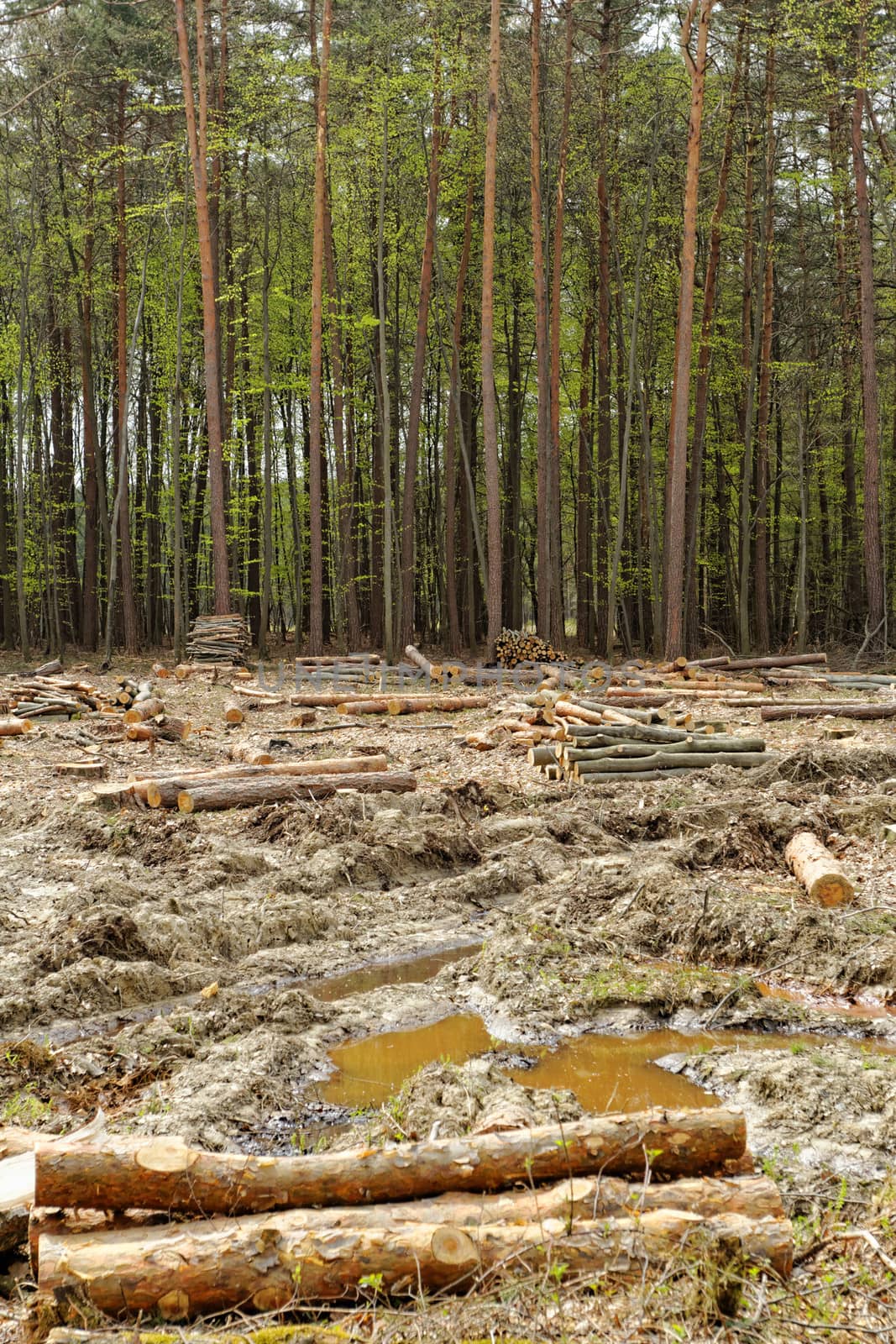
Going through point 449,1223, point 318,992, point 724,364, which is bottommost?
point 318,992

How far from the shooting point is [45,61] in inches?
880

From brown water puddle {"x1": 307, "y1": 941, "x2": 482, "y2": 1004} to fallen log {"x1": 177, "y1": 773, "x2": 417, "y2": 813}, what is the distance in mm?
3388

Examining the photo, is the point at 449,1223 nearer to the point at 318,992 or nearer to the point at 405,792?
the point at 318,992

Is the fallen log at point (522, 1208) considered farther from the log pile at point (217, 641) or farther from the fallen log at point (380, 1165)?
the log pile at point (217, 641)

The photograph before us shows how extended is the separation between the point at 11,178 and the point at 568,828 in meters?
23.6

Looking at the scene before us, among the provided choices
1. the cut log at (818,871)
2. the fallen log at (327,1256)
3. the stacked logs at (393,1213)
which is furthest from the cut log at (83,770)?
the fallen log at (327,1256)

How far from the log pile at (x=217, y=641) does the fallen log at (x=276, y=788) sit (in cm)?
1150

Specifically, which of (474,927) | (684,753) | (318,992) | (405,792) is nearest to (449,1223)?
(318,992)

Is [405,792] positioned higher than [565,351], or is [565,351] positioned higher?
[565,351]

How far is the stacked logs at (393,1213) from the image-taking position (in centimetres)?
309

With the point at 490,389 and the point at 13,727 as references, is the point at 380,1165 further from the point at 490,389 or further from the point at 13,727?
the point at 490,389

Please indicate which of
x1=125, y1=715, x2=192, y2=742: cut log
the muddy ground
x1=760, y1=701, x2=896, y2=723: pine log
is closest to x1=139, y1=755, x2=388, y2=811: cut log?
the muddy ground

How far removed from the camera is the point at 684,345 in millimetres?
19797

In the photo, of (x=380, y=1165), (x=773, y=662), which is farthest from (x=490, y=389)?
(x=380, y=1165)
